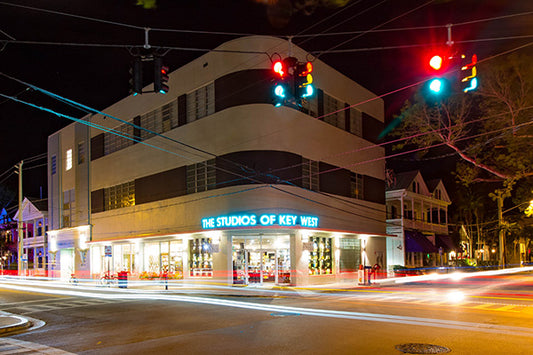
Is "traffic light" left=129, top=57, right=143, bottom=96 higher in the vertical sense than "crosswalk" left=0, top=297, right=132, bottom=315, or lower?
higher

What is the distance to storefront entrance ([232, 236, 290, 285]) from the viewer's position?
95.3ft

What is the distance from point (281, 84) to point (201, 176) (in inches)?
738

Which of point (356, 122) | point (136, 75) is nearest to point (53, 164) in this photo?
point (356, 122)

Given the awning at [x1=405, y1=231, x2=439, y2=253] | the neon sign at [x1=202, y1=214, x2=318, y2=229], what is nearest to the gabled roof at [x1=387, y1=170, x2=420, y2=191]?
the awning at [x1=405, y1=231, x2=439, y2=253]

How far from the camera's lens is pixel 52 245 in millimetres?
46938

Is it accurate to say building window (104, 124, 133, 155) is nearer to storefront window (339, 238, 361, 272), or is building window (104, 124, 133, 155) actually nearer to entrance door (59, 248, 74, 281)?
entrance door (59, 248, 74, 281)

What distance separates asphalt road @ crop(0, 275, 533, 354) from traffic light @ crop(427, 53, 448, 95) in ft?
18.6

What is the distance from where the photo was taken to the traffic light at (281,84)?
13.1 metres

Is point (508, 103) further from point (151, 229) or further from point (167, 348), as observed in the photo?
point (151, 229)

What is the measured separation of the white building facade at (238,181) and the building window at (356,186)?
0.10 meters

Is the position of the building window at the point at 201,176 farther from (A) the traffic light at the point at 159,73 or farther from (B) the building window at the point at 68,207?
(B) the building window at the point at 68,207

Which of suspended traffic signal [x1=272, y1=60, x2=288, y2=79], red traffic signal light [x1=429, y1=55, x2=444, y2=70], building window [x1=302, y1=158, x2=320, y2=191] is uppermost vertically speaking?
suspended traffic signal [x1=272, y1=60, x2=288, y2=79]

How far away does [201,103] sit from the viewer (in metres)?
31.7

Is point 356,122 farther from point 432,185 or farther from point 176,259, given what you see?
point 432,185
